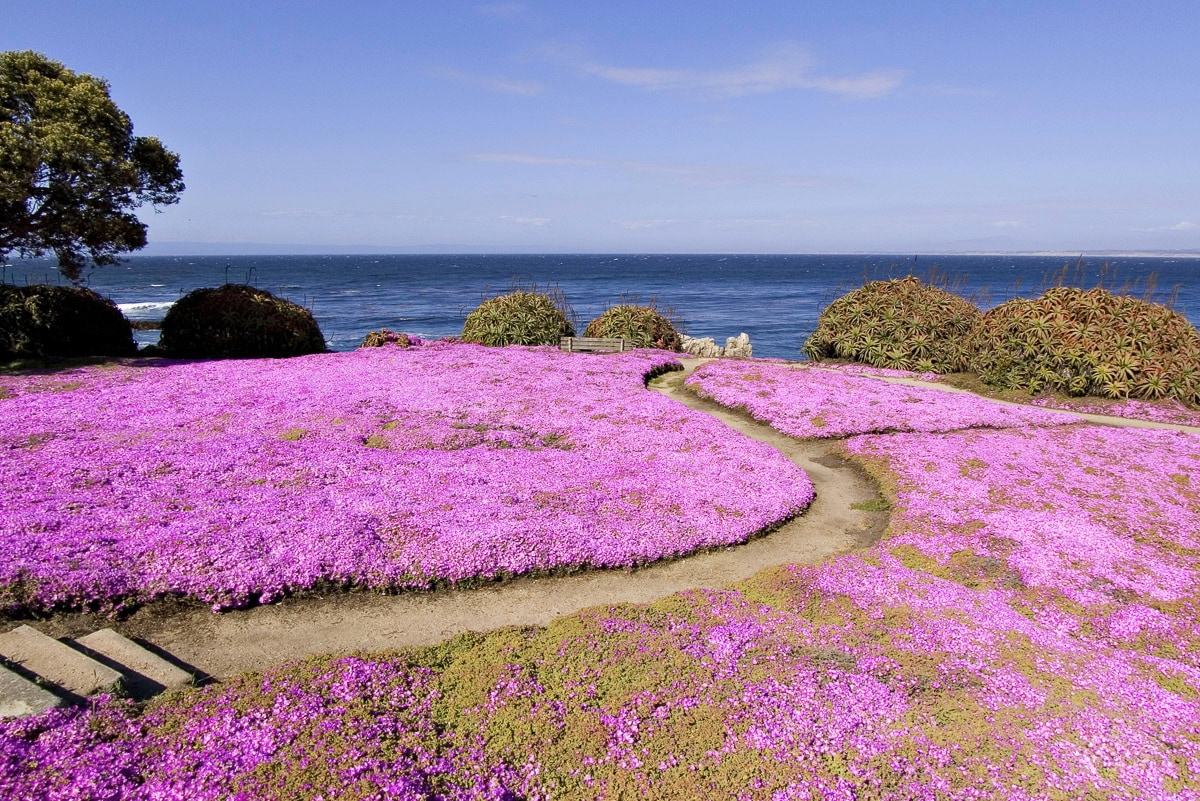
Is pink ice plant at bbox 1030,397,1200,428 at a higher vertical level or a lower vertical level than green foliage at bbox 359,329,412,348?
lower

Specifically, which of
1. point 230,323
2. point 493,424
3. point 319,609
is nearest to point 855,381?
point 493,424

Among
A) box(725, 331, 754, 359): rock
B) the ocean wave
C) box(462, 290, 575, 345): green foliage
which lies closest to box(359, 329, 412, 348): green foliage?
box(462, 290, 575, 345): green foliage

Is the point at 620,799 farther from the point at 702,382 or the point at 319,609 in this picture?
the point at 702,382

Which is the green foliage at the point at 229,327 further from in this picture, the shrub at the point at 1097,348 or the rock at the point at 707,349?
the shrub at the point at 1097,348

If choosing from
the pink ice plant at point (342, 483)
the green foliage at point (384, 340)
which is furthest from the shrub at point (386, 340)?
the pink ice plant at point (342, 483)

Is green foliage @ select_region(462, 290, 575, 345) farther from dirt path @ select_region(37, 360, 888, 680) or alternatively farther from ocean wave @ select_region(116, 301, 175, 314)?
ocean wave @ select_region(116, 301, 175, 314)

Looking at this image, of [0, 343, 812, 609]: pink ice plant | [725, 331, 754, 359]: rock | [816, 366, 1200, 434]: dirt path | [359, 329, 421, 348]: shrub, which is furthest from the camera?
[725, 331, 754, 359]: rock

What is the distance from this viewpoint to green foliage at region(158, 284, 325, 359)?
24844 millimetres

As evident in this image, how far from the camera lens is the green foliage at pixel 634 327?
3114cm

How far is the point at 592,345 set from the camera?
94.6 feet

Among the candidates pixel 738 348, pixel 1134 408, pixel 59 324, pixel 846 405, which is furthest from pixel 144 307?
pixel 1134 408

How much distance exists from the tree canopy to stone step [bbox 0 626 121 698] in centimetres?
1746

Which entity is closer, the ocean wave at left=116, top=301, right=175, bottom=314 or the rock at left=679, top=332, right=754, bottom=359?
the rock at left=679, top=332, right=754, bottom=359

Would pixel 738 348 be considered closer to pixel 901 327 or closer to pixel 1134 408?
pixel 901 327
